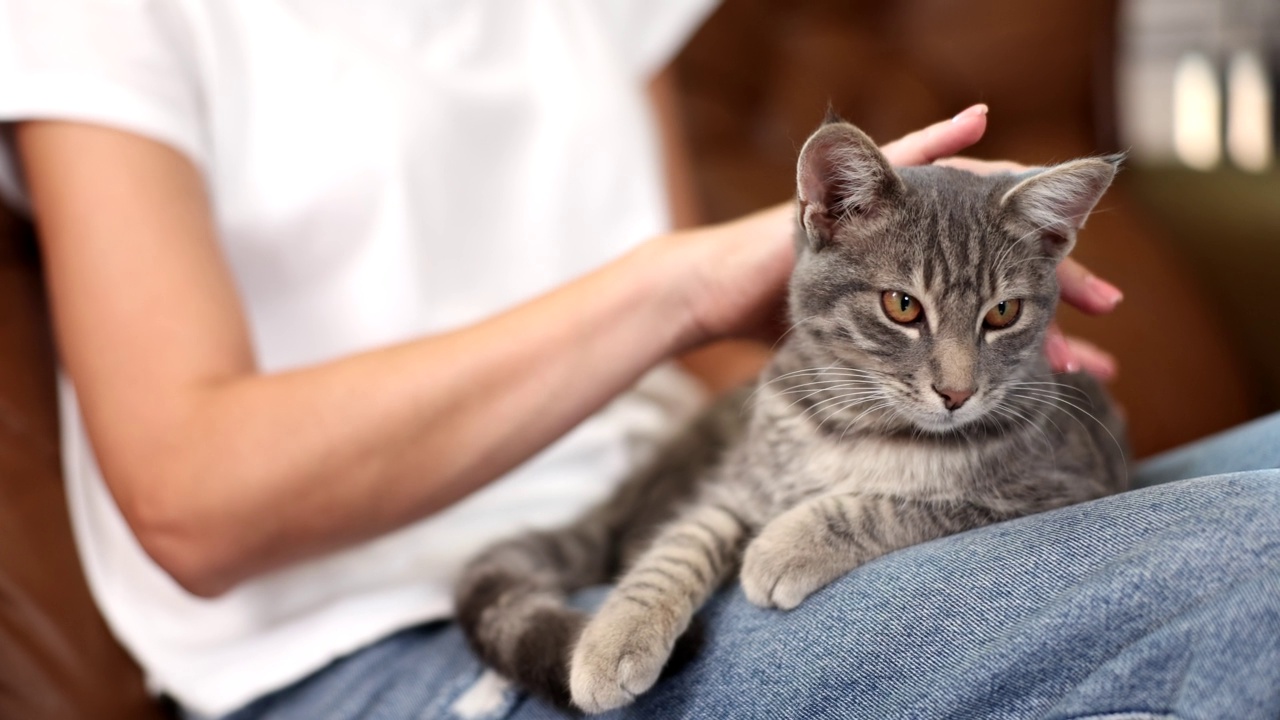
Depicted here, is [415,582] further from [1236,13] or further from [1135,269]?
[1236,13]

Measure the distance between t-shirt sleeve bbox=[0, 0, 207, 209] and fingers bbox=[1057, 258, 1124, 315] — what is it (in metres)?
0.87

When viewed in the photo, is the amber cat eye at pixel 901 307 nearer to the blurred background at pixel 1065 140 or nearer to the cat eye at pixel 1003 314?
the cat eye at pixel 1003 314

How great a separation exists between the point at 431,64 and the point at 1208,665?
1.01 m

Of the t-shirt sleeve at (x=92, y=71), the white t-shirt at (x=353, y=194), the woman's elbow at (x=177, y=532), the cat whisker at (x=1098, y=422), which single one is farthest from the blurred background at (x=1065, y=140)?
the woman's elbow at (x=177, y=532)

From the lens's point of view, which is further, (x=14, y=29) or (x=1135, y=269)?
(x=1135, y=269)

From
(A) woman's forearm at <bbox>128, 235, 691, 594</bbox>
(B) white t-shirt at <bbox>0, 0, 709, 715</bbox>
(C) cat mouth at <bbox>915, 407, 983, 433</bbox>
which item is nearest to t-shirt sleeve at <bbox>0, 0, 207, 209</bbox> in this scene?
(B) white t-shirt at <bbox>0, 0, 709, 715</bbox>

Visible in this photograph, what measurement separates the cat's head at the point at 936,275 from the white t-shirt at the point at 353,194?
47cm

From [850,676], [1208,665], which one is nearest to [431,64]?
[850,676]

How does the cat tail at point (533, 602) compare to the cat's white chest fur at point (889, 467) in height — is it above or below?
below

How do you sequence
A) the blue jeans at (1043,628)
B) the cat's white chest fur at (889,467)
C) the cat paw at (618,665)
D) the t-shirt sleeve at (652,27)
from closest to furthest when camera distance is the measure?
the blue jeans at (1043,628), the cat paw at (618,665), the cat's white chest fur at (889,467), the t-shirt sleeve at (652,27)

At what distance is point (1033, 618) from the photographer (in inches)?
23.5

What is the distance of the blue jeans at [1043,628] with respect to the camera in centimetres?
53

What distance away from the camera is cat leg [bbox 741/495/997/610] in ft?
2.35

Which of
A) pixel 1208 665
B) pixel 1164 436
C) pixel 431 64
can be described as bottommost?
pixel 1164 436
